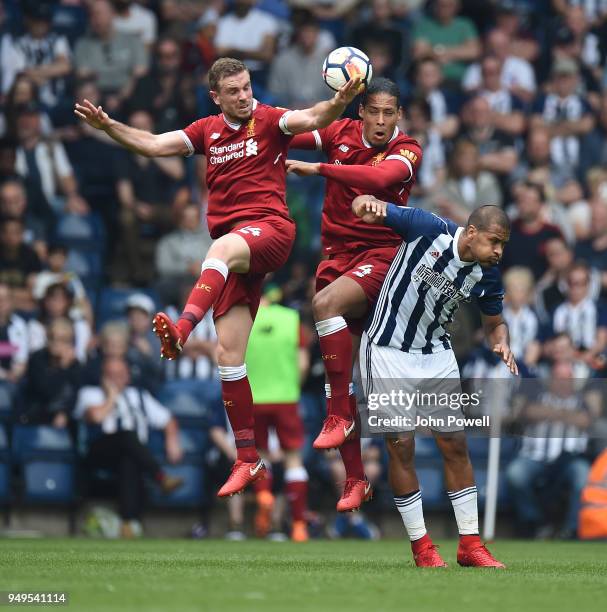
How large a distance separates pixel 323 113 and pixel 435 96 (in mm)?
9424

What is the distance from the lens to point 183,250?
15.9 m

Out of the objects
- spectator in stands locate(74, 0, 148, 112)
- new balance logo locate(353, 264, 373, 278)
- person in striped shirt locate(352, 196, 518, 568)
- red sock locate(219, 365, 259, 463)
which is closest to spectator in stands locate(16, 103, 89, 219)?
spectator in stands locate(74, 0, 148, 112)

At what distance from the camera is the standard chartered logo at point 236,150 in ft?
30.3

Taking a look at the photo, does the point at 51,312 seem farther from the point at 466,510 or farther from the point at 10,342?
the point at 466,510

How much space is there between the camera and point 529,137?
17781 mm

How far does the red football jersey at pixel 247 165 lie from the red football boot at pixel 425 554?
232cm

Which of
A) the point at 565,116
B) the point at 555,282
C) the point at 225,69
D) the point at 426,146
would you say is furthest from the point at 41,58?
the point at 225,69

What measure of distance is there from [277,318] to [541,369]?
2.85m

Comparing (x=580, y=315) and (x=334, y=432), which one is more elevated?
(x=580, y=315)

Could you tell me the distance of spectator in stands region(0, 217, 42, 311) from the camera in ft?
50.4

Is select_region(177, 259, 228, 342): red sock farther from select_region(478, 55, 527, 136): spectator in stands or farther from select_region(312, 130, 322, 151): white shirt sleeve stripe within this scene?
select_region(478, 55, 527, 136): spectator in stands

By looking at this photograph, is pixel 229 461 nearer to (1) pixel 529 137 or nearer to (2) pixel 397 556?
(2) pixel 397 556

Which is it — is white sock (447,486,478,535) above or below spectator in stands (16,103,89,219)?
below

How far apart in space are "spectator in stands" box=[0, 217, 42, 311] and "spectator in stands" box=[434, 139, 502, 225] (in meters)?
4.67
